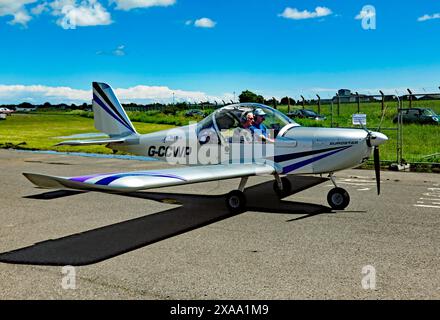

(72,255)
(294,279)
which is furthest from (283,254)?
(72,255)

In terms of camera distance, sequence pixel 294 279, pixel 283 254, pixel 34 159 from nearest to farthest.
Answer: pixel 294 279 < pixel 283 254 < pixel 34 159

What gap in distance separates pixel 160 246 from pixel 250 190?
4.84 meters

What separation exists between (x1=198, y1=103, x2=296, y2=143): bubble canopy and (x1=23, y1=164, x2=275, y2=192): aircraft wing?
103 cm

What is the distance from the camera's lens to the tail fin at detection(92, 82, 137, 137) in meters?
11.9

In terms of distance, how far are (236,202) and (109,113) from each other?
5387mm

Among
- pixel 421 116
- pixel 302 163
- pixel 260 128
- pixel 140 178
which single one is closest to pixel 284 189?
pixel 302 163

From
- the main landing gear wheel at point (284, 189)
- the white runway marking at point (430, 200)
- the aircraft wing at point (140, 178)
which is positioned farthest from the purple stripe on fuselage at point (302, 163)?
the white runway marking at point (430, 200)

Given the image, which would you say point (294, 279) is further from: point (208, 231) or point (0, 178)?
point (0, 178)

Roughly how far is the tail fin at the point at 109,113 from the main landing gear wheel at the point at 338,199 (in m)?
5.82

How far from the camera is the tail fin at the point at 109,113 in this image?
469 inches

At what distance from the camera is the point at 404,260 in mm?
5609

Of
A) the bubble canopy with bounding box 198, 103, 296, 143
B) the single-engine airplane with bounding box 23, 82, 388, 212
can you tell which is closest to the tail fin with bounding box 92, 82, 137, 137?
the single-engine airplane with bounding box 23, 82, 388, 212

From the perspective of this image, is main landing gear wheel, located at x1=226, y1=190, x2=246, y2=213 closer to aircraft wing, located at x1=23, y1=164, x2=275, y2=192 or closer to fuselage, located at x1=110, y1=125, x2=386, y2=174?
aircraft wing, located at x1=23, y1=164, x2=275, y2=192

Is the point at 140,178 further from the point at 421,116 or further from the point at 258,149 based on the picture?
the point at 421,116
